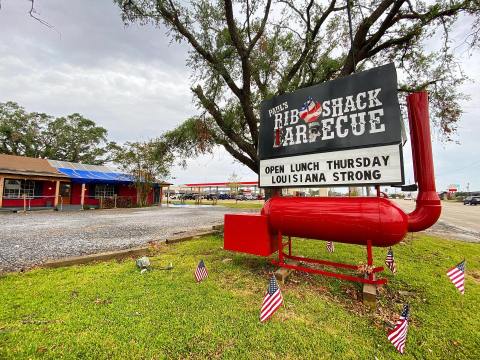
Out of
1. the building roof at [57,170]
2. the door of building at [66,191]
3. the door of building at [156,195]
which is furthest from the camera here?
the door of building at [156,195]

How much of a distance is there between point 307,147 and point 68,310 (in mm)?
4544

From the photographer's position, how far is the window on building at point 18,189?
18.8m

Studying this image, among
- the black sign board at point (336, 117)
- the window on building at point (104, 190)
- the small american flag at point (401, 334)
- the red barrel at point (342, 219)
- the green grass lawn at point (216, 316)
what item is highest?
the black sign board at point (336, 117)

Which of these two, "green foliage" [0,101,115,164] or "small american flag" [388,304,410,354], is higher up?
"green foliage" [0,101,115,164]

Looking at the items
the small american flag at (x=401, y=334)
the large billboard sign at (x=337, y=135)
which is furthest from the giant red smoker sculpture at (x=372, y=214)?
the small american flag at (x=401, y=334)

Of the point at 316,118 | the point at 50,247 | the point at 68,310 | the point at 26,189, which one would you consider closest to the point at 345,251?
the point at 316,118

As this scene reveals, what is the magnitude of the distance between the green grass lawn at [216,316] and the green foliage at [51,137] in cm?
3752

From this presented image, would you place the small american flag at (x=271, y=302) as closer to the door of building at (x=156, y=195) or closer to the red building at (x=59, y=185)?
the red building at (x=59, y=185)

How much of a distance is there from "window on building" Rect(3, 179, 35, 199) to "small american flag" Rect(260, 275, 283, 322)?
23068 millimetres

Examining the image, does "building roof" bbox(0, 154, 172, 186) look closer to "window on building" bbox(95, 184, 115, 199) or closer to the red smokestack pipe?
"window on building" bbox(95, 184, 115, 199)

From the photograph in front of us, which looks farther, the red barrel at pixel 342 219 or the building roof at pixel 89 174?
the building roof at pixel 89 174

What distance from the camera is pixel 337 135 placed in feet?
13.1

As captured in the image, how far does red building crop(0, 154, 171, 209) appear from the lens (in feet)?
61.5

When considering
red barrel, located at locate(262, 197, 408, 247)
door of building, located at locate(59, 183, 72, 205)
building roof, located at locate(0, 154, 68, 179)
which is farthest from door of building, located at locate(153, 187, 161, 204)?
red barrel, located at locate(262, 197, 408, 247)
